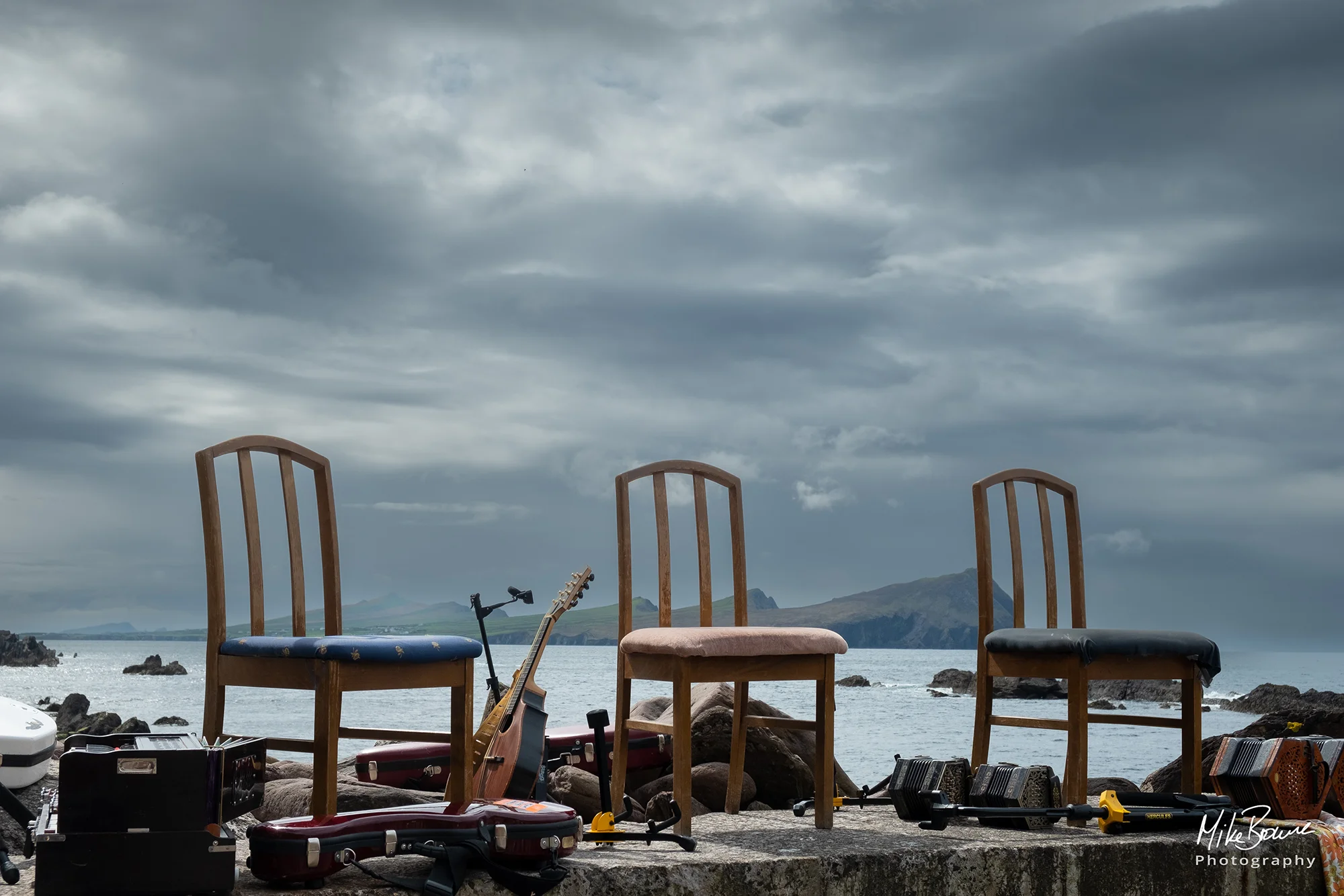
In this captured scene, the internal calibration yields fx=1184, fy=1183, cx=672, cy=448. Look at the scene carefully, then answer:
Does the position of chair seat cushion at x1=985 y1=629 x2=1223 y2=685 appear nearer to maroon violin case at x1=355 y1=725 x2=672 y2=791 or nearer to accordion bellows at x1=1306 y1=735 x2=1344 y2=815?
accordion bellows at x1=1306 y1=735 x2=1344 y2=815

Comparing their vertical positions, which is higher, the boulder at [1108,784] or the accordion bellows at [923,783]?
the accordion bellows at [923,783]

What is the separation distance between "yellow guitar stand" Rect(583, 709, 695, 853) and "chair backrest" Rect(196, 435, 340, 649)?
116 cm

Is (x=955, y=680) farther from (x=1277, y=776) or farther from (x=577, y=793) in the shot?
(x=1277, y=776)

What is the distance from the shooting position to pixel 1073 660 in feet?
15.4

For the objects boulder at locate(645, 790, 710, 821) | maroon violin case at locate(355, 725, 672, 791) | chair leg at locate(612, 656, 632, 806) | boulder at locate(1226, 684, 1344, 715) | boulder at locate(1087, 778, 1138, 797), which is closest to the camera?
chair leg at locate(612, 656, 632, 806)

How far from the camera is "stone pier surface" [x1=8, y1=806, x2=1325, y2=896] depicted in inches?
139

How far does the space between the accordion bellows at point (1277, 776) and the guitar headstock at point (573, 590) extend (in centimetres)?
278

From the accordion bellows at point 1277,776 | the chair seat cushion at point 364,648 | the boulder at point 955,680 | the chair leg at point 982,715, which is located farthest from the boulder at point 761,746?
the boulder at point 955,680

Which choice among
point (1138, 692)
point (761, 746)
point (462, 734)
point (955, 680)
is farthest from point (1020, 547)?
point (955, 680)

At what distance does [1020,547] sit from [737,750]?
1.61 metres

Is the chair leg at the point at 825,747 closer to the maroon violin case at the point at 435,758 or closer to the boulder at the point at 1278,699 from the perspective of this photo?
the maroon violin case at the point at 435,758

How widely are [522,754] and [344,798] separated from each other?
0.88 m

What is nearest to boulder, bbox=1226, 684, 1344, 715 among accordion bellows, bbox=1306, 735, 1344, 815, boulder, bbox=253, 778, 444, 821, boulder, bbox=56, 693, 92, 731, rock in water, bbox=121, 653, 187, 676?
accordion bellows, bbox=1306, 735, 1344, 815

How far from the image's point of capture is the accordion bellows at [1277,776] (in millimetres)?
4801
